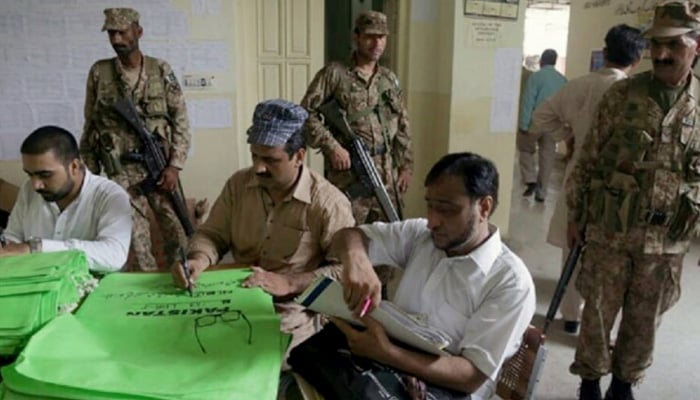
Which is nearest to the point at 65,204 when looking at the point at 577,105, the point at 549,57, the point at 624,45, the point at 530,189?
the point at 577,105

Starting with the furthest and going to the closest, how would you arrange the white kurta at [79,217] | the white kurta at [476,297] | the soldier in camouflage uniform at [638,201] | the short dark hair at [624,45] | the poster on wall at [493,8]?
the poster on wall at [493,8]
the short dark hair at [624,45]
the soldier in camouflage uniform at [638,201]
the white kurta at [79,217]
the white kurta at [476,297]

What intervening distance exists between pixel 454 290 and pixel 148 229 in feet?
7.13

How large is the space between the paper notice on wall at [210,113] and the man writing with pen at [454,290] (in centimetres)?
251

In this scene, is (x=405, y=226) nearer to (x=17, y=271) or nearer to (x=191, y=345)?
(x=191, y=345)

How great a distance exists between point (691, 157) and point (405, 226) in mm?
1120

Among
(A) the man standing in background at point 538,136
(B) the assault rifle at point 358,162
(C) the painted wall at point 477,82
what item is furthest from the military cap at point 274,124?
(A) the man standing in background at point 538,136

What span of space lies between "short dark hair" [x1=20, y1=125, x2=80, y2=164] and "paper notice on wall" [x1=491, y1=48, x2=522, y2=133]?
3006 millimetres

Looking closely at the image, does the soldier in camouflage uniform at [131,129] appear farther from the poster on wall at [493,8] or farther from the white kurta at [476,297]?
the poster on wall at [493,8]

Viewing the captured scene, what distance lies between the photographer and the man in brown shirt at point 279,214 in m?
1.73

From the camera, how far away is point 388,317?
3.90 feet

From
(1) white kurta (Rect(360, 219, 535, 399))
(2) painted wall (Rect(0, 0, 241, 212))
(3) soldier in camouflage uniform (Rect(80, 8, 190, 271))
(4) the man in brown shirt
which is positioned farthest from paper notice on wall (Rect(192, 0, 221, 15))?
(1) white kurta (Rect(360, 219, 535, 399))

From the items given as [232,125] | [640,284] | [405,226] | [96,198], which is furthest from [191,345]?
[232,125]

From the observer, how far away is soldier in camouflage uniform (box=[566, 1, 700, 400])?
6.51 feet

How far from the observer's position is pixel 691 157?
2.01 meters
